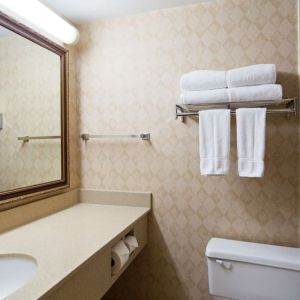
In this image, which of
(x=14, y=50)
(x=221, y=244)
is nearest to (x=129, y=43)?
(x=14, y=50)

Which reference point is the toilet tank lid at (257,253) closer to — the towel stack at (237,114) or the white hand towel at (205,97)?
the towel stack at (237,114)

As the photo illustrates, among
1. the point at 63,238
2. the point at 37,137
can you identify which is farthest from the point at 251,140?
the point at 37,137

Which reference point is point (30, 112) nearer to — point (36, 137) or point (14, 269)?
point (36, 137)

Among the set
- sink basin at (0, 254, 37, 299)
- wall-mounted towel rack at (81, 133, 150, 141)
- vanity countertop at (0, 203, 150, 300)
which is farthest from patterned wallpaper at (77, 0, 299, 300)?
sink basin at (0, 254, 37, 299)

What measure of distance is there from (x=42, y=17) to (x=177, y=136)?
Result: 1.05 m

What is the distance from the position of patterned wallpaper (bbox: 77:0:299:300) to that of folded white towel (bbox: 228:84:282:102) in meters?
0.24

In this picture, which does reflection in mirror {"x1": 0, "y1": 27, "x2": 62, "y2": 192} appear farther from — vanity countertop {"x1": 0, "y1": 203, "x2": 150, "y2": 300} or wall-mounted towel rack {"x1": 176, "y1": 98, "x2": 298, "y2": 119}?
wall-mounted towel rack {"x1": 176, "y1": 98, "x2": 298, "y2": 119}

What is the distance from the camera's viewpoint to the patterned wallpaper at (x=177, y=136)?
1.57 meters

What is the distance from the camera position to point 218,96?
1.46 meters

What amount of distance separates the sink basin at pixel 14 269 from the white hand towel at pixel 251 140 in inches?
43.4

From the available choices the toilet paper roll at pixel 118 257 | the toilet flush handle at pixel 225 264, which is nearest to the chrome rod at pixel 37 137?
the toilet paper roll at pixel 118 257

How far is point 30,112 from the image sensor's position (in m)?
1.60

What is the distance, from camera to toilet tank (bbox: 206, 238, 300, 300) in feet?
4.51

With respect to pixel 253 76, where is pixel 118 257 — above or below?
below
